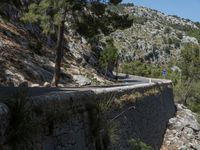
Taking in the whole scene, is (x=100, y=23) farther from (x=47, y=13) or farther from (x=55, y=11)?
(x=47, y=13)

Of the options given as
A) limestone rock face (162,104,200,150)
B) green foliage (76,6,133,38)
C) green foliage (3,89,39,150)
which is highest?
green foliage (76,6,133,38)

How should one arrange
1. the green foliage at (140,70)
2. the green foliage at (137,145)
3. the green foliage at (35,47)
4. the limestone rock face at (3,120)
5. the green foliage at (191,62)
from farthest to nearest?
the green foliage at (140,70), the green foliage at (191,62), the green foliage at (35,47), the green foliage at (137,145), the limestone rock face at (3,120)

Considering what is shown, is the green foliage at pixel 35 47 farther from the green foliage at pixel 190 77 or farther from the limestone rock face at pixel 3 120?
the green foliage at pixel 190 77

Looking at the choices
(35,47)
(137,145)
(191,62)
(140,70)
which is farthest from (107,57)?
(137,145)

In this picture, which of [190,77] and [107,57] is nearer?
[107,57]

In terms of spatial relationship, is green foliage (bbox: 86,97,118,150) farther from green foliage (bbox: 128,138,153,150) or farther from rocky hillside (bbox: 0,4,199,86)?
rocky hillside (bbox: 0,4,199,86)

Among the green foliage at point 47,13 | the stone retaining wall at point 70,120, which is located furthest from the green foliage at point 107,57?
the stone retaining wall at point 70,120

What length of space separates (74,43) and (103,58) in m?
7.02

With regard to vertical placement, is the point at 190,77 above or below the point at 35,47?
below

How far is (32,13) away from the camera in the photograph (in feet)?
97.2

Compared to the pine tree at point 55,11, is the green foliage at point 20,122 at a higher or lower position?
lower

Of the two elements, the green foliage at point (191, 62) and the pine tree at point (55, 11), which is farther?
the green foliage at point (191, 62)

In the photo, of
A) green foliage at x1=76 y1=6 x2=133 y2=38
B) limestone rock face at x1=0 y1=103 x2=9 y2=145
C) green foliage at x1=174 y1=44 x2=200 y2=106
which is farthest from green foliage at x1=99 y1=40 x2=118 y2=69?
limestone rock face at x1=0 y1=103 x2=9 y2=145

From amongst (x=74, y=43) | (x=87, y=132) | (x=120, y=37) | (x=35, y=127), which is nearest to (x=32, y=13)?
→ (x=87, y=132)
